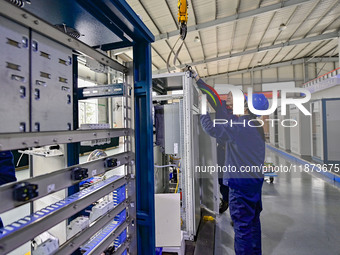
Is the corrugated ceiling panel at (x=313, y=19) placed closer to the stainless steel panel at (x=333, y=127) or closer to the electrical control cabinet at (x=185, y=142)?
the stainless steel panel at (x=333, y=127)

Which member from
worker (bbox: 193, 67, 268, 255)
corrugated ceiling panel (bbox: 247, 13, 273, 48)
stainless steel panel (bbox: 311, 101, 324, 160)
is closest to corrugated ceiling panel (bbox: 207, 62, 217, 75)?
corrugated ceiling panel (bbox: 247, 13, 273, 48)

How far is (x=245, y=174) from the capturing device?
2480 millimetres

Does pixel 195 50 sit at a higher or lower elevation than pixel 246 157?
higher

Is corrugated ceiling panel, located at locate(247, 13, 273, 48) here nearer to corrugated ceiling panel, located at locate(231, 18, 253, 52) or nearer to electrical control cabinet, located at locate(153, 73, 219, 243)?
corrugated ceiling panel, located at locate(231, 18, 253, 52)

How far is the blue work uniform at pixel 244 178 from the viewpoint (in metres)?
2.40

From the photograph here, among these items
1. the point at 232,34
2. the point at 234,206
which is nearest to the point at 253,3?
the point at 232,34

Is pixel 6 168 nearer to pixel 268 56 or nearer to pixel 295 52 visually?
pixel 268 56

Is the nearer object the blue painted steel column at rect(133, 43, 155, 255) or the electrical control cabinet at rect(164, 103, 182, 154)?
the blue painted steel column at rect(133, 43, 155, 255)

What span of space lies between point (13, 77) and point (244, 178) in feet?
8.04

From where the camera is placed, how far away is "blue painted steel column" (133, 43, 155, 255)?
1548mm

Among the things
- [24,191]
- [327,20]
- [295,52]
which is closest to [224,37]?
[327,20]

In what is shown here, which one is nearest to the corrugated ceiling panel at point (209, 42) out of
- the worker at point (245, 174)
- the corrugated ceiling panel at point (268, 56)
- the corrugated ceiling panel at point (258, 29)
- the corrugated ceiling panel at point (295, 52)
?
the corrugated ceiling panel at point (258, 29)

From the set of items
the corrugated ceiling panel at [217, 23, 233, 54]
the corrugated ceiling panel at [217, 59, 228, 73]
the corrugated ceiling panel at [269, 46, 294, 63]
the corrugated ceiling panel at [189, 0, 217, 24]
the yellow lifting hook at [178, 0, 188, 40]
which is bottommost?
the yellow lifting hook at [178, 0, 188, 40]

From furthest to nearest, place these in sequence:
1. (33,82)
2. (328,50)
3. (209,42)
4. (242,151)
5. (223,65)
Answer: (223,65) → (328,50) → (209,42) → (242,151) → (33,82)
